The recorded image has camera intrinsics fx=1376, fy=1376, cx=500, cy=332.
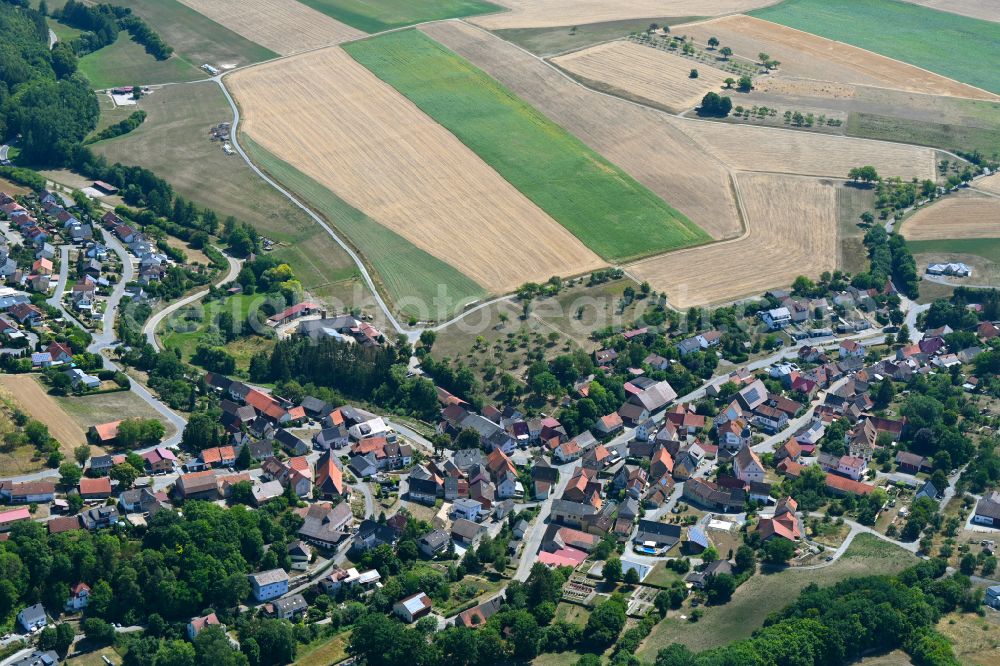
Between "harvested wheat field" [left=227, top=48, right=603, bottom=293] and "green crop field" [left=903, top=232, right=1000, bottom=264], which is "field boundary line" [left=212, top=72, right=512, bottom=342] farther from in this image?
"green crop field" [left=903, top=232, right=1000, bottom=264]

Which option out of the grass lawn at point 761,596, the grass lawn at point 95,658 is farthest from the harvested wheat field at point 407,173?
the grass lawn at point 95,658

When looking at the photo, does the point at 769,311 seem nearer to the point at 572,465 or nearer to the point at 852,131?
the point at 572,465

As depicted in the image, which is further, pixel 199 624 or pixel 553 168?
pixel 553 168

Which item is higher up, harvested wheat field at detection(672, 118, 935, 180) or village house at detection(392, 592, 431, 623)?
harvested wheat field at detection(672, 118, 935, 180)

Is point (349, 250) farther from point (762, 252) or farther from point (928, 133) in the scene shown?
point (928, 133)

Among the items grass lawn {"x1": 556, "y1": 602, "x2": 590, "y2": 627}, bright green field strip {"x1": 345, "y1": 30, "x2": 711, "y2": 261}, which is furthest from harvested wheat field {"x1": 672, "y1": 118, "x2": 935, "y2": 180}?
grass lawn {"x1": 556, "y1": 602, "x2": 590, "y2": 627}

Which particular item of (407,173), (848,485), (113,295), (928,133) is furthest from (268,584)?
(928,133)
